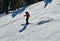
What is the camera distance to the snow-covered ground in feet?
42.0

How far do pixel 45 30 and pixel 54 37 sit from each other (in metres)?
1.33

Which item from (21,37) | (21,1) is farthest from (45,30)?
(21,1)

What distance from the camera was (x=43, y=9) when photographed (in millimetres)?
16828

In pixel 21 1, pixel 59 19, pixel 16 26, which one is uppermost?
pixel 59 19

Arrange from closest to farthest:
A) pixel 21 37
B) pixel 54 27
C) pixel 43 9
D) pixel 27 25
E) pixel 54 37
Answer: pixel 54 37, pixel 54 27, pixel 21 37, pixel 27 25, pixel 43 9

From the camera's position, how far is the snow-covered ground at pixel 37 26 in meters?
12.8

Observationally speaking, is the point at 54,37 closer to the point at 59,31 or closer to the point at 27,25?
the point at 59,31

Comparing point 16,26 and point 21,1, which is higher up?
point 16,26

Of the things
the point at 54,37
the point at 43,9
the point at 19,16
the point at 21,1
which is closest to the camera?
the point at 54,37

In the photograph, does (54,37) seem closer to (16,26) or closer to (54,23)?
(54,23)

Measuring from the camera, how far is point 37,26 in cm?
1438

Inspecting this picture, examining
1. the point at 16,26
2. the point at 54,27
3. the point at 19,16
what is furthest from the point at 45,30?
the point at 19,16

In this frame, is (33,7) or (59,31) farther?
(33,7)

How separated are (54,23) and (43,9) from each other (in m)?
3.40
